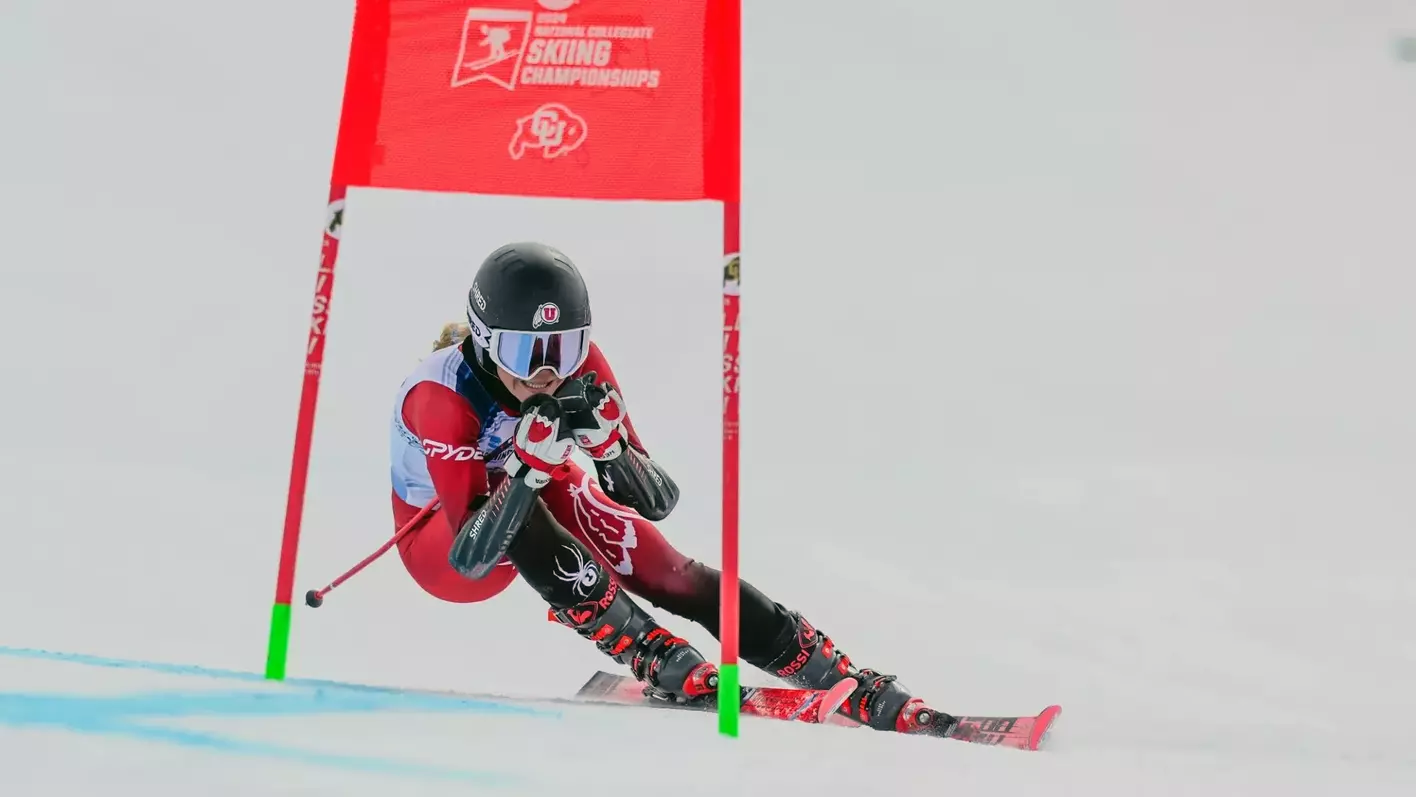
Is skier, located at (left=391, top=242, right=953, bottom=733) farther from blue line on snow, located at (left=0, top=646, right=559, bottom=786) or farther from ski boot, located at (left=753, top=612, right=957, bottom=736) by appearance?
blue line on snow, located at (left=0, top=646, right=559, bottom=786)

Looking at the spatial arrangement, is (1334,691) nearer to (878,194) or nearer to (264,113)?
(878,194)

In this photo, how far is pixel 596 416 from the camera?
355 cm

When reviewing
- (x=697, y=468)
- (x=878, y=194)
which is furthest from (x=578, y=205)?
(x=878, y=194)

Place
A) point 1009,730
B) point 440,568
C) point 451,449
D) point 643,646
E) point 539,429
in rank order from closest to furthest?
point 539,429
point 1009,730
point 451,449
point 643,646
point 440,568

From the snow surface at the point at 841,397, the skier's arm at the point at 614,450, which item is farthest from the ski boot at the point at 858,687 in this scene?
the skier's arm at the point at 614,450

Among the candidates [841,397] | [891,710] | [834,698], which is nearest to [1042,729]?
[891,710]

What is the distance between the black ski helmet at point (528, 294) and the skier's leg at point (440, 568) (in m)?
0.60

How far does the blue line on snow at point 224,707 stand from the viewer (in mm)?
2707

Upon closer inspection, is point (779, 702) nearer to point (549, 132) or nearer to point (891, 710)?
point (891, 710)

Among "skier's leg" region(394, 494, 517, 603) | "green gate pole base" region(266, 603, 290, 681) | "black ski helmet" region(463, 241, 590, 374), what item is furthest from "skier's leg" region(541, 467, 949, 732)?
"green gate pole base" region(266, 603, 290, 681)

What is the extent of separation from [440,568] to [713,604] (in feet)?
2.64

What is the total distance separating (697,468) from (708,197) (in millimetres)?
2730

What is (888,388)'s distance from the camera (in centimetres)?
738

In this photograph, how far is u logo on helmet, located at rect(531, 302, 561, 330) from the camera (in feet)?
11.9
